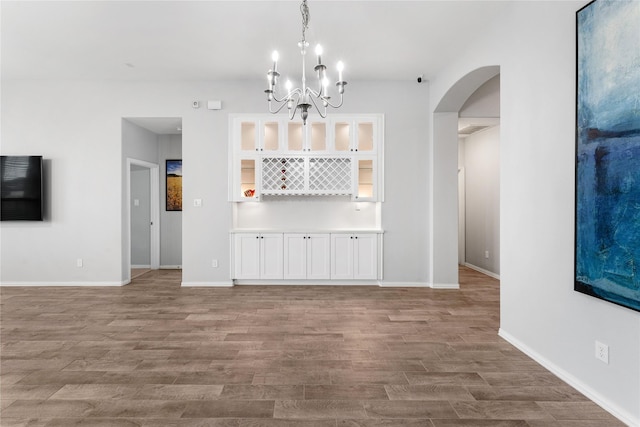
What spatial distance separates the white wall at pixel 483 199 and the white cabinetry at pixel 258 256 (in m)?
3.95

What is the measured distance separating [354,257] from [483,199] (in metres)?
3.17

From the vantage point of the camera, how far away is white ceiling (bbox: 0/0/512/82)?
321 cm

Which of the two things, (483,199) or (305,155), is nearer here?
(305,155)

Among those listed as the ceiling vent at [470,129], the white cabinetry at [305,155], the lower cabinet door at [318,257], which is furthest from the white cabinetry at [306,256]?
the ceiling vent at [470,129]

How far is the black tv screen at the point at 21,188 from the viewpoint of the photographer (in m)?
4.97

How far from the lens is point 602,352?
2.05 m

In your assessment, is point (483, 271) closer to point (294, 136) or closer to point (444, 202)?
point (444, 202)

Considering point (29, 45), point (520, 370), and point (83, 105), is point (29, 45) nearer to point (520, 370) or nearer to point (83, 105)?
point (83, 105)

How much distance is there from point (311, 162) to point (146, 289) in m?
3.18

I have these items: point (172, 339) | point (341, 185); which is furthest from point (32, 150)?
point (341, 185)

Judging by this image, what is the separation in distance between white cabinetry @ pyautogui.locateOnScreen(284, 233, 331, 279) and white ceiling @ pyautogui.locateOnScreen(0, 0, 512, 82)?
8.25 feet

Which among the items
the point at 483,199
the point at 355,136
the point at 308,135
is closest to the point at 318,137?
the point at 308,135

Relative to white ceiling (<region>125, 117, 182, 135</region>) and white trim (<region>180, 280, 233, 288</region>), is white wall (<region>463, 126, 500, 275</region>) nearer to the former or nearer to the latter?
white trim (<region>180, 280, 233, 288</region>)

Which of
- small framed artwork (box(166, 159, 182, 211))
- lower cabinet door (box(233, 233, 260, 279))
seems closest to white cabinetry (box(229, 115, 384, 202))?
lower cabinet door (box(233, 233, 260, 279))
